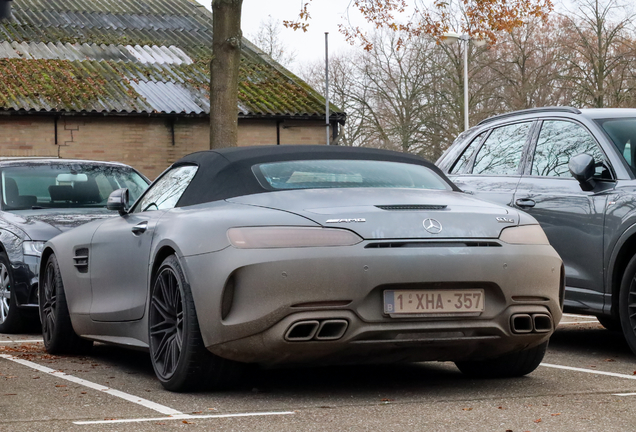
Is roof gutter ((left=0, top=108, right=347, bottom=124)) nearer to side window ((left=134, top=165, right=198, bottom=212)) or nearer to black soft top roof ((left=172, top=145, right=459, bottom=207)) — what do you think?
side window ((left=134, top=165, right=198, bottom=212))

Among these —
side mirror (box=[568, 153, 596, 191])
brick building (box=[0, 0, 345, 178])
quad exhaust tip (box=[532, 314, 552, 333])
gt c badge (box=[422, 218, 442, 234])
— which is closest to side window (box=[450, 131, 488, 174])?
side mirror (box=[568, 153, 596, 191])

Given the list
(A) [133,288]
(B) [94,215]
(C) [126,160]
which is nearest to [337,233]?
(A) [133,288]

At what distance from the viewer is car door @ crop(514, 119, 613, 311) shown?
24.0 ft

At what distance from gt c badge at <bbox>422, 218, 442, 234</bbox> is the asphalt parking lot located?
84 cm

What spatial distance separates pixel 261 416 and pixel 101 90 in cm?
2199

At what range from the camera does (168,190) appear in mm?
6477

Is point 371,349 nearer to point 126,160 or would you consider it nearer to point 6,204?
point 6,204

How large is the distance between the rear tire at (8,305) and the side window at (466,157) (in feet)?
13.1

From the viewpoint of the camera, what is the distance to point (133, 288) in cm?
625

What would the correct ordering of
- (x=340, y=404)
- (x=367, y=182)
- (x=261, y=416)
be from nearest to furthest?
(x=261, y=416) → (x=340, y=404) → (x=367, y=182)

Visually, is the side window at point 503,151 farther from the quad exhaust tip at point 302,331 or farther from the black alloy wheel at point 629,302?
the quad exhaust tip at point 302,331

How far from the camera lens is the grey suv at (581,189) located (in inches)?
280

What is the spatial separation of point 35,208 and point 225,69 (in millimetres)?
9012

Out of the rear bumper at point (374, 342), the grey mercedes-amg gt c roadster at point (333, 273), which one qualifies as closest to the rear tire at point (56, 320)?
the grey mercedes-amg gt c roadster at point (333, 273)
